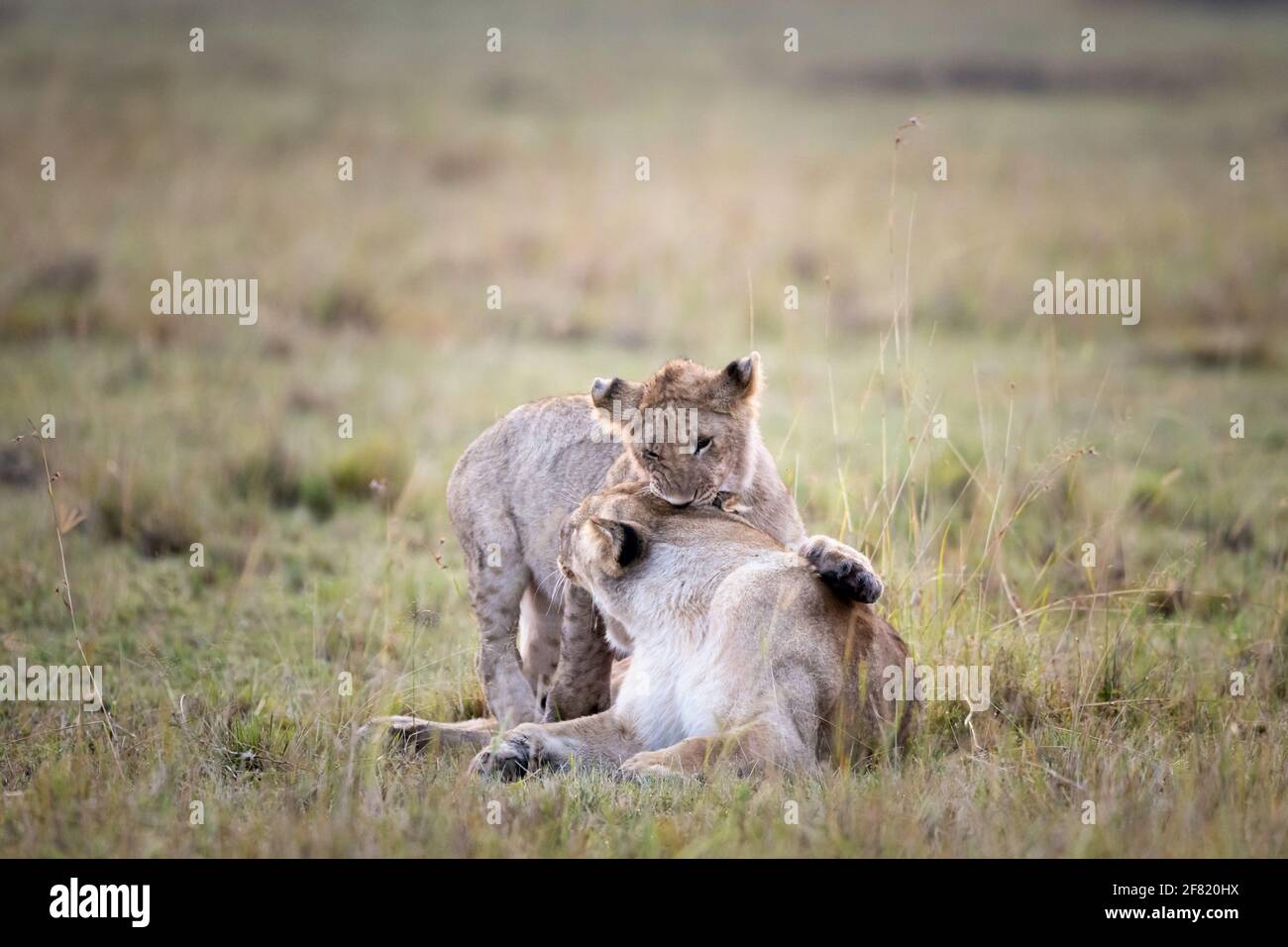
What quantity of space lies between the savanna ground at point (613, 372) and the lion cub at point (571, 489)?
35 cm

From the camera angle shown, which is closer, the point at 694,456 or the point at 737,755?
the point at 737,755

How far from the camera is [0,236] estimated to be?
15695mm

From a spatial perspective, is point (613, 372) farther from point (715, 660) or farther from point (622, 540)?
point (715, 660)

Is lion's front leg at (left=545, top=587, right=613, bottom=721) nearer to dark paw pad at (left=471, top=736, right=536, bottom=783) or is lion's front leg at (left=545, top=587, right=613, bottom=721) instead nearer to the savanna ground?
the savanna ground

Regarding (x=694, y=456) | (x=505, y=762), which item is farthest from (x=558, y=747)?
(x=694, y=456)

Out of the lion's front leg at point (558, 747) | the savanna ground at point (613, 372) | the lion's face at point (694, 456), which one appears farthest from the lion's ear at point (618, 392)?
the lion's front leg at point (558, 747)

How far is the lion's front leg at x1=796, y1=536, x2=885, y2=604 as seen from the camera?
5375 mm

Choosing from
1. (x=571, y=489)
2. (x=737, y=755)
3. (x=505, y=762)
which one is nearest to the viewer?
(x=737, y=755)

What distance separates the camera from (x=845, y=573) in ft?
17.6

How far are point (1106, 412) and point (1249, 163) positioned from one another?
1125 cm

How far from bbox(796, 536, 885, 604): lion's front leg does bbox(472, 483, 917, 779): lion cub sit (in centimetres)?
4

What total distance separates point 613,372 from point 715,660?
6.91 m

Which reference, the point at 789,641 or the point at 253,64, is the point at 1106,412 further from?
the point at 253,64
